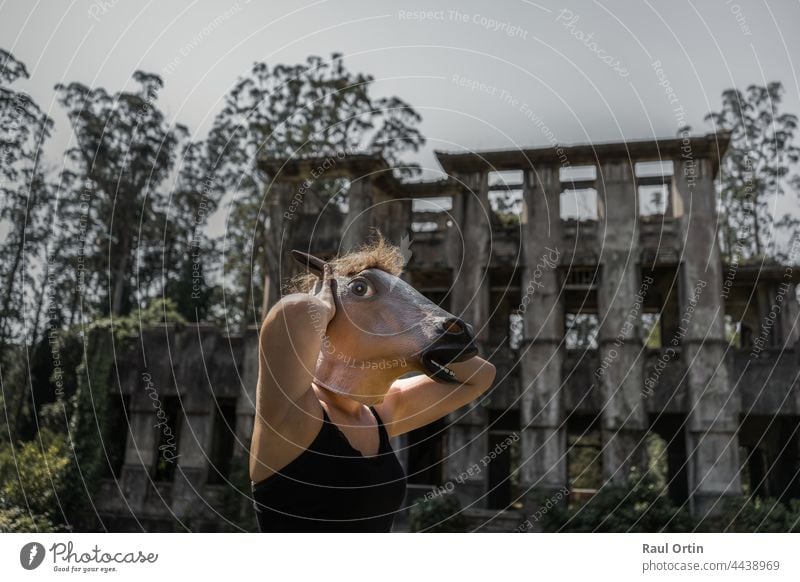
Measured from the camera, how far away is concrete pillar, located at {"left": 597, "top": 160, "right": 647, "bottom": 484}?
521 inches

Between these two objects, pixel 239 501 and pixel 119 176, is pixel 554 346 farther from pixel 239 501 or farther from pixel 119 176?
pixel 119 176

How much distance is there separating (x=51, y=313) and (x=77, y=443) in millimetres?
4367

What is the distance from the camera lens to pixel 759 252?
13.8m

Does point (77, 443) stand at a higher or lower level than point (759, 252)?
lower

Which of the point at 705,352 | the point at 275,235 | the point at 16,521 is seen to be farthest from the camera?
the point at 705,352

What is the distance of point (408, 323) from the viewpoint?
2.36 meters

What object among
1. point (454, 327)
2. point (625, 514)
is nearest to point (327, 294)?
point (454, 327)

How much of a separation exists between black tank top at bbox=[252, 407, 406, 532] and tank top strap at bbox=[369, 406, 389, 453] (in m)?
0.09

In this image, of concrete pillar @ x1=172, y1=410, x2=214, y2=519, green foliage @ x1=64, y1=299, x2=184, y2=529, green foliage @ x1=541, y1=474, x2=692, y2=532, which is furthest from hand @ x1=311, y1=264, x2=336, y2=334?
green foliage @ x1=64, y1=299, x2=184, y2=529

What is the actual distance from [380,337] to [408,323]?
0.10 m

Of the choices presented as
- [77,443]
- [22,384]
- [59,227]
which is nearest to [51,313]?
[59,227]

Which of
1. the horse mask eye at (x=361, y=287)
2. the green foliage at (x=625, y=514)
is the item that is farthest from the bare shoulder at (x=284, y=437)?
the green foliage at (x=625, y=514)

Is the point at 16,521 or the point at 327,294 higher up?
the point at 327,294
